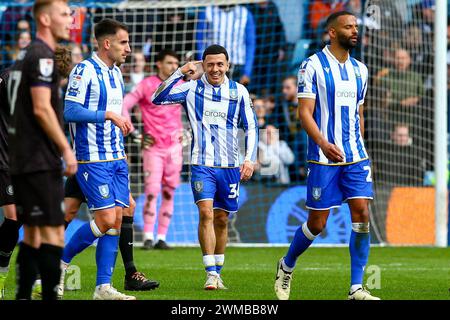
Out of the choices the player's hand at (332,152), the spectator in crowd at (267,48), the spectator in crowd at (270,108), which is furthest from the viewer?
the spectator in crowd at (267,48)

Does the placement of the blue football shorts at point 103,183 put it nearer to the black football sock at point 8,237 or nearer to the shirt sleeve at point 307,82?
the black football sock at point 8,237

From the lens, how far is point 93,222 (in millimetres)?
9016

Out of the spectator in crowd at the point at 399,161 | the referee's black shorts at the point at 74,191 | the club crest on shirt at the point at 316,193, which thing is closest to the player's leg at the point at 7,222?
the referee's black shorts at the point at 74,191

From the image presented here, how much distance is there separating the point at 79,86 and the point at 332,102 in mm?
2053

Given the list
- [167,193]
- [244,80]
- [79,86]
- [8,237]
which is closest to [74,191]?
[8,237]

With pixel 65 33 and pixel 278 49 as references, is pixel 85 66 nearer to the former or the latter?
pixel 65 33

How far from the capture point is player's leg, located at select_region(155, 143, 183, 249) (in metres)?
15.0

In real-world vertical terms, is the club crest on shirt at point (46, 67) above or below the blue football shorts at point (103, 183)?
above

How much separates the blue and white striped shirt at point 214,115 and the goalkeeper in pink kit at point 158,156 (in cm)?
459

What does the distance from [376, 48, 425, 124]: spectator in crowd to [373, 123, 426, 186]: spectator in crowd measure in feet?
0.93

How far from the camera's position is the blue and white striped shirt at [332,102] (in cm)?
901

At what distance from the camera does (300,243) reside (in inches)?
362

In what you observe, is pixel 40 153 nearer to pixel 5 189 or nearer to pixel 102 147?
pixel 102 147
